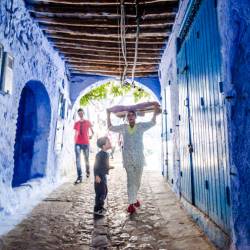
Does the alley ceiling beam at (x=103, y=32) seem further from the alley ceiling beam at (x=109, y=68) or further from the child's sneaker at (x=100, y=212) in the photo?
the child's sneaker at (x=100, y=212)

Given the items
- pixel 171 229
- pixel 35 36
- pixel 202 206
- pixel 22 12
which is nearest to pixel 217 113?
pixel 202 206

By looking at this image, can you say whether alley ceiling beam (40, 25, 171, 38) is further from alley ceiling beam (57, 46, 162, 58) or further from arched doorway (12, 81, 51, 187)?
arched doorway (12, 81, 51, 187)

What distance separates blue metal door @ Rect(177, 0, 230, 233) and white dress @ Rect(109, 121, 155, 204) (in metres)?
0.74

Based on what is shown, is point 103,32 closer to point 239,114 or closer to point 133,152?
point 133,152

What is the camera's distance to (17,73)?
414 centimetres

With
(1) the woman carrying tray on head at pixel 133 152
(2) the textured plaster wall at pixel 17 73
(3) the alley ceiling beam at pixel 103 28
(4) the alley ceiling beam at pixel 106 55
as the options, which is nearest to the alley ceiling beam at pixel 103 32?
(3) the alley ceiling beam at pixel 103 28

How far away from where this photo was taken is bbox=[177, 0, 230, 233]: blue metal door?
2.55 metres

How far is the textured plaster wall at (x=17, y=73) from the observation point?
3729 mm

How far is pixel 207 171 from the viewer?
3033mm

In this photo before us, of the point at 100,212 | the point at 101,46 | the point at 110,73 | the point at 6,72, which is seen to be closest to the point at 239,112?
the point at 100,212

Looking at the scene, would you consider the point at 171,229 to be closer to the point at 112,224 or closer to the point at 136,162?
the point at 112,224

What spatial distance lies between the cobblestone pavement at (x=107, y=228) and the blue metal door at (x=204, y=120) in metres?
0.39

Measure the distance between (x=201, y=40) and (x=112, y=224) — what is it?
104 inches

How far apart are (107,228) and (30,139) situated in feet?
11.7
